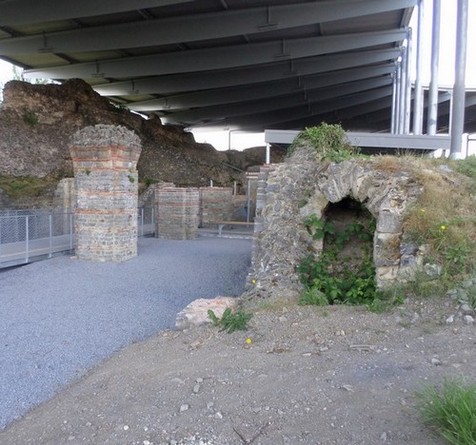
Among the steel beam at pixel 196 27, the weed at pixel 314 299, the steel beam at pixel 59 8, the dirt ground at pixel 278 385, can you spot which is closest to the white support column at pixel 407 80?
the steel beam at pixel 196 27

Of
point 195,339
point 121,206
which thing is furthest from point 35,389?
point 121,206

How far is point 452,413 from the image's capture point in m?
2.80

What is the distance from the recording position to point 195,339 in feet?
18.4

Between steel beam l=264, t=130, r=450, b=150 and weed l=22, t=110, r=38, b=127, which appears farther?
weed l=22, t=110, r=38, b=127

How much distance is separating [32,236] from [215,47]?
1486 cm

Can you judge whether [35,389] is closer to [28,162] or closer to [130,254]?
[130,254]

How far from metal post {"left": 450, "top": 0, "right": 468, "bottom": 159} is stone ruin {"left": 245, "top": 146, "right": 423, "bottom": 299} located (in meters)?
6.60

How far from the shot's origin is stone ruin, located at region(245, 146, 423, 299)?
6.01 metres

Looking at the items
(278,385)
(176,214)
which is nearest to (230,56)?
(176,214)

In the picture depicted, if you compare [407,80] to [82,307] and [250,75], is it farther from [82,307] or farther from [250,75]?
[82,307]

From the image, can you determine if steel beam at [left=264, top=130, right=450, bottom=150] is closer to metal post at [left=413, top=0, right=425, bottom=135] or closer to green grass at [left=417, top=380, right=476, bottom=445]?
metal post at [left=413, top=0, right=425, bottom=135]

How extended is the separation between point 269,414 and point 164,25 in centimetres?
1926

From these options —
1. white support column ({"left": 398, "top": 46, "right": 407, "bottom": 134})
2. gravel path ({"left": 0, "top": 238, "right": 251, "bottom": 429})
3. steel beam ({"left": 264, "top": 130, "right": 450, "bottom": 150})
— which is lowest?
gravel path ({"left": 0, "top": 238, "right": 251, "bottom": 429})

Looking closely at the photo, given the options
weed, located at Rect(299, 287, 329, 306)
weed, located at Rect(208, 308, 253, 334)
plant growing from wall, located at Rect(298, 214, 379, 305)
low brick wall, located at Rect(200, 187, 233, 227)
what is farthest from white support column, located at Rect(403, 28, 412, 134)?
weed, located at Rect(208, 308, 253, 334)
